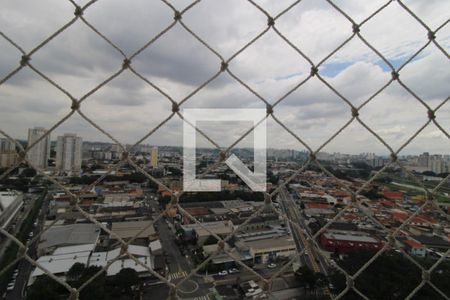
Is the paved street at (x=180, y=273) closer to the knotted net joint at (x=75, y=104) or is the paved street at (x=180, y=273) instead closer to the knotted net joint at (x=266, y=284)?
the knotted net joint at (x=266, y=284)

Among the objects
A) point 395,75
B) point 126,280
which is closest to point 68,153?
point 126,280

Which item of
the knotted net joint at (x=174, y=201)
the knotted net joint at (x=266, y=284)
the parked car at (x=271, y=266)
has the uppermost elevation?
the knotted net joint at (x=174, y=201)

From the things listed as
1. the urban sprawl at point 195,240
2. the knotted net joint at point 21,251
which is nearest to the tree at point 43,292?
the urban sprawl at point 195,240

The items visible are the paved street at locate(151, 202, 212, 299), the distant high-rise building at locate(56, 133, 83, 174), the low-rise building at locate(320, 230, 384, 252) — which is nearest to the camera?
the paved street at locate(151, 202, 212, 299)

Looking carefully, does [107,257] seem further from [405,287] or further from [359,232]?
[359,232]

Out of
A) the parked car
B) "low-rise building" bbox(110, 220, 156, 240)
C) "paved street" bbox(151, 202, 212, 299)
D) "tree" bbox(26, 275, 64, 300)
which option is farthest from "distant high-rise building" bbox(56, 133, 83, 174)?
the parked car

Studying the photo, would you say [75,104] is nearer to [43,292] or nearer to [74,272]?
[43,292]

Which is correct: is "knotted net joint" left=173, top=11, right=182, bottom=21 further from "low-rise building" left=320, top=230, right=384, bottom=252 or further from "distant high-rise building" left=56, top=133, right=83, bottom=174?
"low-rise building" left=320, top=230, right=384, bottom=252
